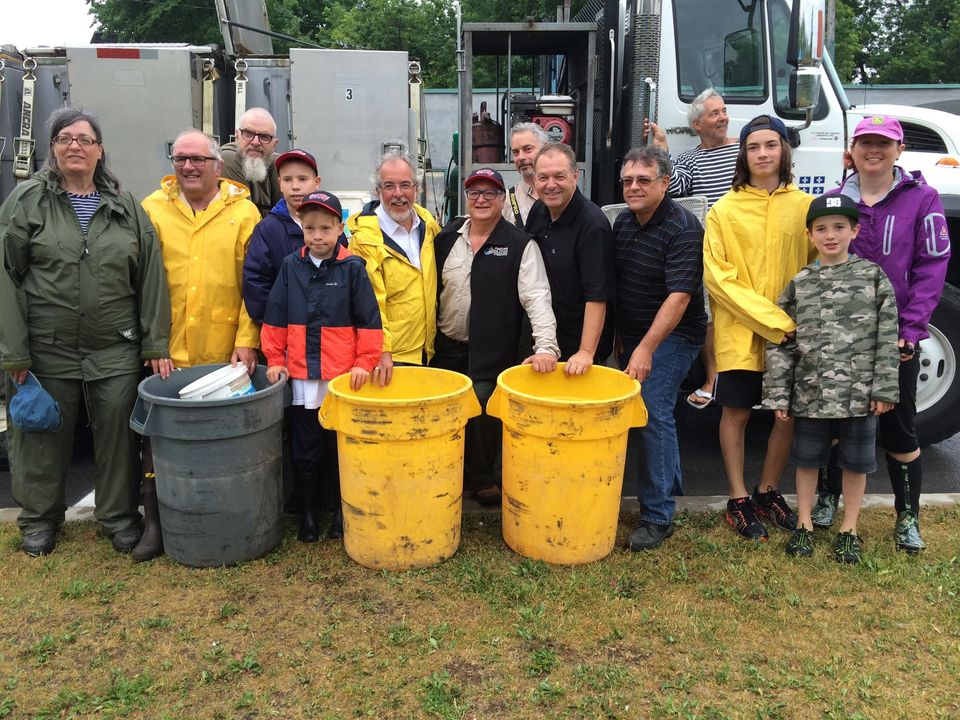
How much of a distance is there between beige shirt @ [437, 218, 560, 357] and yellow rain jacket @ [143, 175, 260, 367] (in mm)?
958

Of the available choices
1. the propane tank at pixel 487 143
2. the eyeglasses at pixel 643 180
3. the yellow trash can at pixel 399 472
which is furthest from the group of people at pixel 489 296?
the propane tank at pixel 487 143

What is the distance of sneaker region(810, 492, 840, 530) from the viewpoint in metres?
3.74

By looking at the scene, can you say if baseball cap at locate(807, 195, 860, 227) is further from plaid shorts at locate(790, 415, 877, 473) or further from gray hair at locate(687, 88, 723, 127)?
gray hair at locate(687, 88, 723, 127)

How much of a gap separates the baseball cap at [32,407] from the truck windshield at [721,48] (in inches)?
158

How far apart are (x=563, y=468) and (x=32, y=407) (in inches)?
→ 92.9

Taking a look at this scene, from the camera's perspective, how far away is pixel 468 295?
12.0 ft

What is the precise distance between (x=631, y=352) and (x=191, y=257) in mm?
2174

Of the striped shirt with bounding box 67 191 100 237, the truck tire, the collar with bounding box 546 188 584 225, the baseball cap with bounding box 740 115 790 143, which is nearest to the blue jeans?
the collar with bounding box 546 188 584 225

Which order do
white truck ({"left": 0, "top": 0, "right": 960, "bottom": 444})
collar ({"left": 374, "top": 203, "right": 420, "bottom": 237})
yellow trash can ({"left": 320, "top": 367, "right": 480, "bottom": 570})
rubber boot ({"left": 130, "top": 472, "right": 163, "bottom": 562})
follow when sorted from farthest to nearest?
white truck ({"left": 0, "top": 0, "right": 960, "bottom": 444})
collar ({"left": 374, "top": 203, "right": 420, "bottom": 237})
rubber boot ({"left": 130, "top": 472, "right": 163, "bottom": 562})
yellow trash can ({"left": 320, "top": 367, "right": 480, "bottom": 570})

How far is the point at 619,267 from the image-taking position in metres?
3.55

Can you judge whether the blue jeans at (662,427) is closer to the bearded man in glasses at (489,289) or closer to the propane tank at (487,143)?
the bearded man in glasses at (489,289)

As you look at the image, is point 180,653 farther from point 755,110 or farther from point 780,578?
point 755,110

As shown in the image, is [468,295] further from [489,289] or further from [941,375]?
[941,375]

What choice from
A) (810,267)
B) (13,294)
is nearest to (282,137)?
(13,294)
